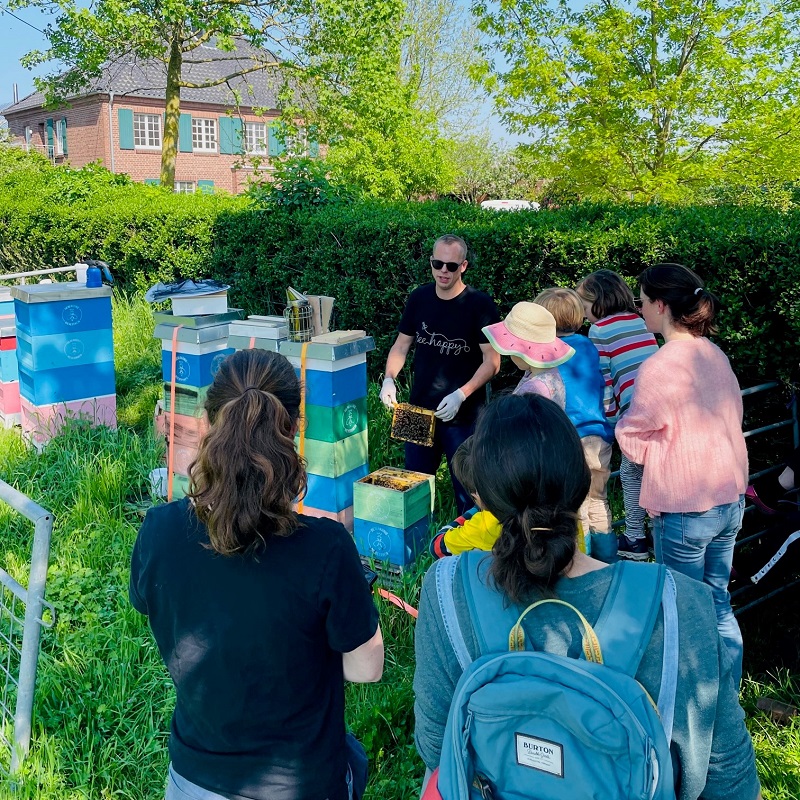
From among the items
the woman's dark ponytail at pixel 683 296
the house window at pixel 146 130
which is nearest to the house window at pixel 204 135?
the house window at pixel 146 130

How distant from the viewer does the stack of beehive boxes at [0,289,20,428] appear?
271 inches

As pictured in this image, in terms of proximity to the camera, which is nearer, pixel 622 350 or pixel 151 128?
pixel 622 350

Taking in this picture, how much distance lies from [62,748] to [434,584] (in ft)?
8.07

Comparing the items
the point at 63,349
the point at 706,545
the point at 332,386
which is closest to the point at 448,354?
the point at 332,386

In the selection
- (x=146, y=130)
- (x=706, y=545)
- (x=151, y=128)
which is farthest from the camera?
(x=151, y=128)

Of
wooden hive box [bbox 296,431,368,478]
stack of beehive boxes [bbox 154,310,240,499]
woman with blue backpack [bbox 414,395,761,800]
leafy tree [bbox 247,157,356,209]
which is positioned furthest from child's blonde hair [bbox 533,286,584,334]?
leafy tree [bbox 247,157,356,209]

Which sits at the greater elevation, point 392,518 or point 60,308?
point 60,308

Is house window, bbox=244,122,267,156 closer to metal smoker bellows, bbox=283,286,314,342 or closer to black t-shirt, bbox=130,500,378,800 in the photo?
metal smoker bellows, bbox=283,286,314,342

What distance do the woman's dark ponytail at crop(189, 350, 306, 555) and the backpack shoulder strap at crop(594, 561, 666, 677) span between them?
0.79 m

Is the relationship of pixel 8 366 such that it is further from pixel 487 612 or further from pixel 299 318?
pixel 487 612

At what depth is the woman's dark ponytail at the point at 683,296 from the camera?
3434 mm

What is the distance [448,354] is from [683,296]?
177 cm

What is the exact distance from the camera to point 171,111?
19.7 meters

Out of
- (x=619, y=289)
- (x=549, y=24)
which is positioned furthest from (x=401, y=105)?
(x=619, y=289)
